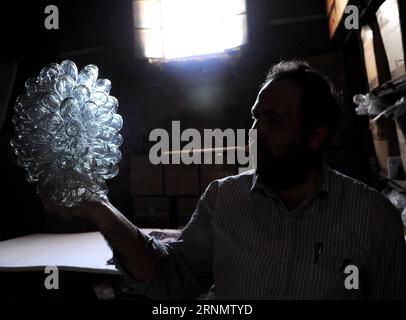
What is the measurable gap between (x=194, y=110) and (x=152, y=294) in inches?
107

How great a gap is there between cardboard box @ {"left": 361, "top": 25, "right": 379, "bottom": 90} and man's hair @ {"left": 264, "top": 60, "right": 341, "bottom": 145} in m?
0.87

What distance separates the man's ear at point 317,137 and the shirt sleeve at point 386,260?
0.38 meters

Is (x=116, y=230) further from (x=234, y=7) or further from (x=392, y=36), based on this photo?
(x=234, y=7)

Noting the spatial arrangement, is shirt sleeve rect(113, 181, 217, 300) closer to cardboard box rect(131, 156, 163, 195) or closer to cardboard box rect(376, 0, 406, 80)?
cardboard box rect(376, 0, 406, 80)

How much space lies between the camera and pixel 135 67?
391cm

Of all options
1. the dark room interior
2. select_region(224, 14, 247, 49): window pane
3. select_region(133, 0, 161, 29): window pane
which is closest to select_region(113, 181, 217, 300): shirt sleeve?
the dark room interior

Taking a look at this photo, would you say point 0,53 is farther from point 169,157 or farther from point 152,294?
point 152,294

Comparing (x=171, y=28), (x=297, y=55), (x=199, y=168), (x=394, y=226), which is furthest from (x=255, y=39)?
(x=394, y=226)

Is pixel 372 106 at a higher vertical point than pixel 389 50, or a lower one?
lower

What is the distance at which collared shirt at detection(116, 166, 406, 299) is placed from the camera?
1156mm

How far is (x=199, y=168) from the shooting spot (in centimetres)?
331

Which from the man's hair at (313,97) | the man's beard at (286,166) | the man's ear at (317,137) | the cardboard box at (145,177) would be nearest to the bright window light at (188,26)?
the cardboard box at (145,177)

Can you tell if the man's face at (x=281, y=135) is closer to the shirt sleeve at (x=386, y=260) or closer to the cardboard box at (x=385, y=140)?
the shirt sleeve at (x=386, y=260)
